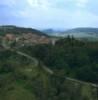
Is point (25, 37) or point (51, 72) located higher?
point (51, 72)

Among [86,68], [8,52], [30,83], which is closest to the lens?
[30,83]

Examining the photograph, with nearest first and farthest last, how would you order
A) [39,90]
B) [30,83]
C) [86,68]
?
[39,90] → [30,83] → [86,68]

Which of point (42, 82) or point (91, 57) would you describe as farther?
point (91, 57)

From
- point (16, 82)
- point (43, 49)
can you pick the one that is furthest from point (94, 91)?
point (43, 49)

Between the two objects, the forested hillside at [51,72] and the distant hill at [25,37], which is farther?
the distant hill at [25,37]

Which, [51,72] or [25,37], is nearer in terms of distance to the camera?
[51,72]

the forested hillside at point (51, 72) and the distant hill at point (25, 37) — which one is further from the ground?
the forested hillside at point (51, 72)

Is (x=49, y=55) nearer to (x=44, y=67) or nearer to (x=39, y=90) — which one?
(x=44, y=67)

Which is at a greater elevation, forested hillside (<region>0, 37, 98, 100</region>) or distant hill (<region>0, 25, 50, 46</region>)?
forested hillside (<region>0, 37, 98, 100</region>)

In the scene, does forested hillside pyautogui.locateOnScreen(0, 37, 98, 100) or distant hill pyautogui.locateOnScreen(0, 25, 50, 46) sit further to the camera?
distant hill pyautogui.locateOnScreen(0, 25, 50, 46)
